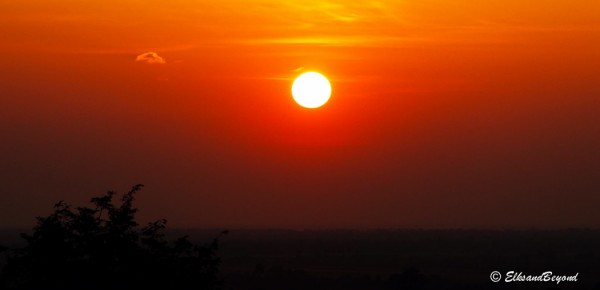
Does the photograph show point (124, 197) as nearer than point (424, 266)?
Yes

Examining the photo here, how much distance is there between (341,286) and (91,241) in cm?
6861

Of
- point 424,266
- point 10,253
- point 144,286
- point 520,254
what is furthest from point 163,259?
point 520,254

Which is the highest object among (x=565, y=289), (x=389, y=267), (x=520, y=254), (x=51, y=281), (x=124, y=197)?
(x=520, y=254)

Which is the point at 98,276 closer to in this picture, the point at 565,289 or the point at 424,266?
→ the point at 565,289

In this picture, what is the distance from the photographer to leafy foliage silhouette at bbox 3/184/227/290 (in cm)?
2717

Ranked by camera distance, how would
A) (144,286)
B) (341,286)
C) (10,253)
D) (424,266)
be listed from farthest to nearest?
1. (424,266)
2. (341,286)
3. (10,253)
4. (144,286)

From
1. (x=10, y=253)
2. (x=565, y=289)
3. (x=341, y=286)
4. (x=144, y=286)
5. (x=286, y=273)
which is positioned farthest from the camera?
→ (x=286, y=273)

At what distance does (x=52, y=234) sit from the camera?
1078 inches

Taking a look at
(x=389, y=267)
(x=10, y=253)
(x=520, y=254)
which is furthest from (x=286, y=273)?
(x=10, y=253)

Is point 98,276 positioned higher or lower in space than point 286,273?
lower

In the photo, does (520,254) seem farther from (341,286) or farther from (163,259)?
(163,259)

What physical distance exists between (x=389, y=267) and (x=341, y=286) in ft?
114

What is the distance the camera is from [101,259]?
27375 mm

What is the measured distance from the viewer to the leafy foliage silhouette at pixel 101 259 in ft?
89.1
